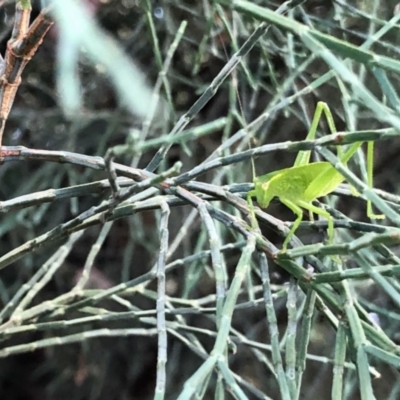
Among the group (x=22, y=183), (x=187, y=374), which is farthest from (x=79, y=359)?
(x=22, y=183)

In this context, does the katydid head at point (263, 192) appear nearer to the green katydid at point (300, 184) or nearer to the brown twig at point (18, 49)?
the green katydid at point (300, 184)

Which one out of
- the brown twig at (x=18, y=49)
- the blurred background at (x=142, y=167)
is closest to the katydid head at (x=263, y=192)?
the brown twig at (x=18, y=49)

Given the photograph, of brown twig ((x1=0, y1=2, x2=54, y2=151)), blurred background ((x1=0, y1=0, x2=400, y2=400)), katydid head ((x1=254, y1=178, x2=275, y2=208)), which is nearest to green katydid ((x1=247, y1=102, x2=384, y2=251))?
katydid head ((x1=254, y1=178, x2=275, y2=208))

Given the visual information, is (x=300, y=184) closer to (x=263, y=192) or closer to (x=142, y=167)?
(x=263, y=192)

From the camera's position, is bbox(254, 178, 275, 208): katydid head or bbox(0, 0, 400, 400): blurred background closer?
bbox(254, 178, 275, 208): katydid head

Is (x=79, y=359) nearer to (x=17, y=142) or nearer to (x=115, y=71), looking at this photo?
(x=17, y=142)

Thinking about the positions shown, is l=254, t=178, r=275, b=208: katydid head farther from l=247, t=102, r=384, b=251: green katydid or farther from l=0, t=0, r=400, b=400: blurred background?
l=0, t=0, r=400, b=400: blurred background

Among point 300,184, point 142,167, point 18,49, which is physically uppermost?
point 18,49

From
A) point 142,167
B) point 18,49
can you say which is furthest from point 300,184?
point 142,167

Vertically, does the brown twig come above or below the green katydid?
above
